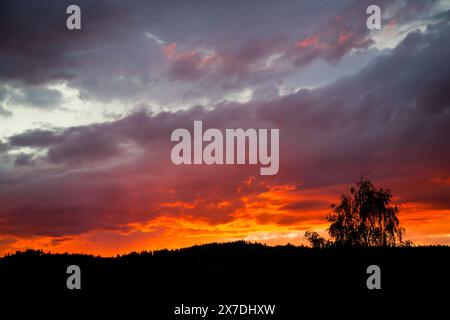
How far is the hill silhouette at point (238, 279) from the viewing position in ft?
60.4

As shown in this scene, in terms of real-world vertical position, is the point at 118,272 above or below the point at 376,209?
below

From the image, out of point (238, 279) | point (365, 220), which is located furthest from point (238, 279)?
point (365, 220)

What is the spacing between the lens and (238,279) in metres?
20.9

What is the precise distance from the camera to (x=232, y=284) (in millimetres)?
20359

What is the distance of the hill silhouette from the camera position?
60.4ft

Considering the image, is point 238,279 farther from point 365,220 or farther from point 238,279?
point 365,220
